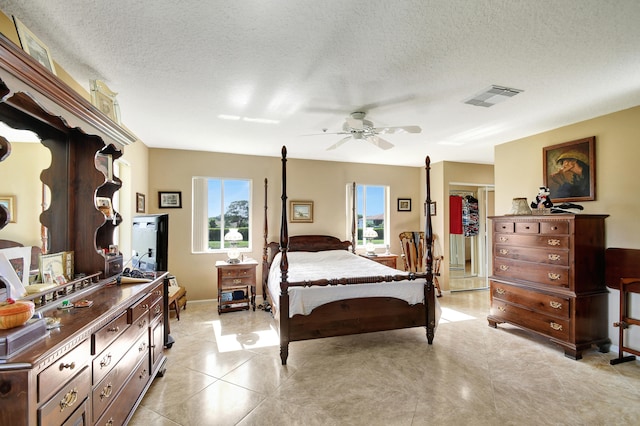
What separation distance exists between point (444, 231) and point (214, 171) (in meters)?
4.40

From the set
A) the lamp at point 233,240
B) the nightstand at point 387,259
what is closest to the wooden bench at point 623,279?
the nightstand at point 387,259

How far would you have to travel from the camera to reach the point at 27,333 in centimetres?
124

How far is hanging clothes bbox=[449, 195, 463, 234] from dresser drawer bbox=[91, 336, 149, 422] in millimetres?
5959

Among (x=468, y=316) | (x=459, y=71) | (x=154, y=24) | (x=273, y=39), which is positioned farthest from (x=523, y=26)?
(x=468, y=316)

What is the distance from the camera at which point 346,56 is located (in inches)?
84.0

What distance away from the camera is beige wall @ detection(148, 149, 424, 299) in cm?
503

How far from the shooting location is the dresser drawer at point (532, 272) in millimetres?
3293

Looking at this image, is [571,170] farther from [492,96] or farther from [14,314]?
[14,314]

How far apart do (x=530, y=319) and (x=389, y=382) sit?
2106 mm

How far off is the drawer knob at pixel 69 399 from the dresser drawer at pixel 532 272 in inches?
165

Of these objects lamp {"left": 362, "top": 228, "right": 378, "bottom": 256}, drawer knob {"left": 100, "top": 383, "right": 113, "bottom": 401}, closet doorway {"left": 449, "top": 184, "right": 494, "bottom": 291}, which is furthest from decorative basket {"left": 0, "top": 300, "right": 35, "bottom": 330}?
closet doorway {"left": 449, "top": 184, "right": 494, "bottom": 291}

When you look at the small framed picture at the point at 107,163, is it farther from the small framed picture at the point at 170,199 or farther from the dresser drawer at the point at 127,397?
the small framed picture at the point at 170,199

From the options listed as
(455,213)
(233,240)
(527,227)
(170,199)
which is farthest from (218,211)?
(455,213)

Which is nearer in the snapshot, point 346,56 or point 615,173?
point 346,56
